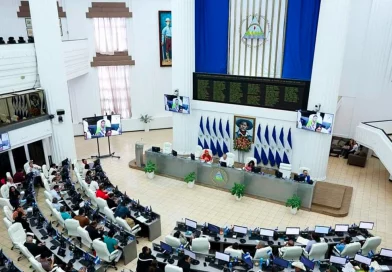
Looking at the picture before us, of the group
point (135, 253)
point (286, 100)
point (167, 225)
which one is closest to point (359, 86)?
point (286, 100)

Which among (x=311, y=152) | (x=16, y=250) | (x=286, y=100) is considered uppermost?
(x=286, y=100)

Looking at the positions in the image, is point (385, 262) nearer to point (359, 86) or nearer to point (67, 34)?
point (359, 86)

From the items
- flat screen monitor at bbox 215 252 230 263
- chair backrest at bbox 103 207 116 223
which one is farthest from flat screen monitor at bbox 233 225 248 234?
chair backrest at bbox 103 207 116 223

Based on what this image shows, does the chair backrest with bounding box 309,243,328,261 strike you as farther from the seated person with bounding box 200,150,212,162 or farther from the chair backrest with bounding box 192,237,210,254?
the seated person with bounding box 200,150,212,162

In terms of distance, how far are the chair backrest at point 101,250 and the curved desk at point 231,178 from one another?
632 centimetres

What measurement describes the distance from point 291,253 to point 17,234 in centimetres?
774

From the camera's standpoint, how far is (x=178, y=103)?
54.0 feet

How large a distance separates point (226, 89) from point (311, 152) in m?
4.86

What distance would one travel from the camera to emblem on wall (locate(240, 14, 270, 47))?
14680 millimetres

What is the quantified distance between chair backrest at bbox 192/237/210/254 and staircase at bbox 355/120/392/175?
30.1 feet

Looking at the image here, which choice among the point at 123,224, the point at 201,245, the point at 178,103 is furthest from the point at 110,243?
the point at 178,103

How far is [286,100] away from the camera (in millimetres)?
14609

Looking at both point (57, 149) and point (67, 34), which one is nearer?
point (57, 149)

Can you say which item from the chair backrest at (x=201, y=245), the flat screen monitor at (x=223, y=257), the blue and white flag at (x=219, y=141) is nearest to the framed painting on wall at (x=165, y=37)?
the blue and white flag at (x=219, y=141)
